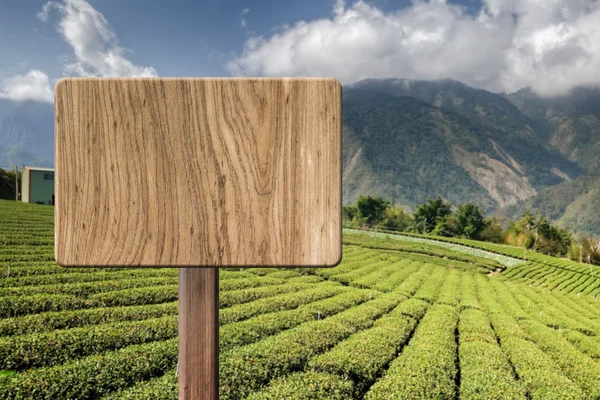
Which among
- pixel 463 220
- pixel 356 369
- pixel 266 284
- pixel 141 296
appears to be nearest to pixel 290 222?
pixel 356 369

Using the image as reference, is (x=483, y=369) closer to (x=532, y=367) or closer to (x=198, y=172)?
(x=532, y=367)

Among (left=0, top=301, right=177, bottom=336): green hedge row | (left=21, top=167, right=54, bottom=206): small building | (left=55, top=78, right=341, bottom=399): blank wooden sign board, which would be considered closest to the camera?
(left=55, top=78, right=341, bottom=399): blank wooden sign board

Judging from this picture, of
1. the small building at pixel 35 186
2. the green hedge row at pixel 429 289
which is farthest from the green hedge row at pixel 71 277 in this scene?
the small building at pixel 35 186

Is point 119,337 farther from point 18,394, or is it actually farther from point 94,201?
point 94,201

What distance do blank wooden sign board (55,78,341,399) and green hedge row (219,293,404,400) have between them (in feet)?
14.6

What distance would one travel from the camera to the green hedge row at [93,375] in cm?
406

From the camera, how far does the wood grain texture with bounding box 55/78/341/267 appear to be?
0.88m

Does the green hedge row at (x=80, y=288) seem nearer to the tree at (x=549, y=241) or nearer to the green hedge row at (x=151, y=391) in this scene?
the green hedge row at (x=151, y=391)

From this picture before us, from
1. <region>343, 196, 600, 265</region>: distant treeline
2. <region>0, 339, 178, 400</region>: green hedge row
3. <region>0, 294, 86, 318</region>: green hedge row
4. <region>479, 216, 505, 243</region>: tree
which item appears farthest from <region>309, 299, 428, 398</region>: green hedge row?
<region>479, 216, 505, 243</region>: tree

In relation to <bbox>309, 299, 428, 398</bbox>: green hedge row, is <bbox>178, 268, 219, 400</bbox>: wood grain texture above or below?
above

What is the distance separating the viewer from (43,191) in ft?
92.2

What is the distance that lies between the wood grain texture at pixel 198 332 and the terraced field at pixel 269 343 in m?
4.02

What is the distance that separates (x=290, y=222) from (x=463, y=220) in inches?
2199

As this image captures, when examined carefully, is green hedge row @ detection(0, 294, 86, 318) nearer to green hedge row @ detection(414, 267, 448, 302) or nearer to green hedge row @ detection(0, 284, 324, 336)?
green hedge row @ detection(0, 284, 324, 336)
